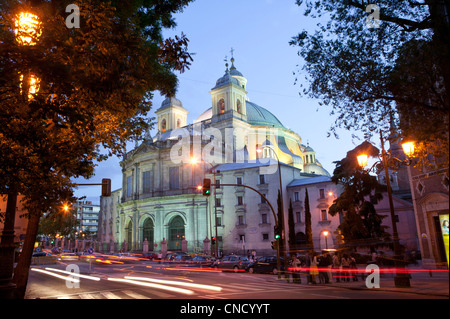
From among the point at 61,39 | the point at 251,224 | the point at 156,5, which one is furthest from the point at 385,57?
the point at 251,224

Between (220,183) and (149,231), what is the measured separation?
58.1 feet

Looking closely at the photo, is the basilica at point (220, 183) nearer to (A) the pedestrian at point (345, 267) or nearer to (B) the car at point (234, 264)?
(B) the car at point (234, 264)

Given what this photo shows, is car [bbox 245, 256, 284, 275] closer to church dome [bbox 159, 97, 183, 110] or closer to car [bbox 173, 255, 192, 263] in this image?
car [bbox 173, 255, 192, 263]

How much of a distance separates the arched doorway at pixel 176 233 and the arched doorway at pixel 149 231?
4512 millimetres

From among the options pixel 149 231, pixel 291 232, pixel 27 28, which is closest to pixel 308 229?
pixel 291 232

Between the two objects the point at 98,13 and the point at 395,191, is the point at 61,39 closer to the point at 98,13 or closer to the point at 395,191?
the point at 98,13

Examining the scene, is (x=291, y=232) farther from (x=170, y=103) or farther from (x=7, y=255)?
(x=170, y=103)

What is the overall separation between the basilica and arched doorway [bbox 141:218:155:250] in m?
0.18

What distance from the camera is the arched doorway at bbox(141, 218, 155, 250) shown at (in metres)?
60.5

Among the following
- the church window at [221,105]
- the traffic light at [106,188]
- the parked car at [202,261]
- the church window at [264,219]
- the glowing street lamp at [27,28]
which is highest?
the church window at [221,105]

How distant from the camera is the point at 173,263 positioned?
38.4 metres

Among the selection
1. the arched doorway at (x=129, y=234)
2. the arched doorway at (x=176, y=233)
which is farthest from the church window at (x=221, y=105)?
the arched doorway at (x=129, y=234)

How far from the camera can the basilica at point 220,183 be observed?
48.7 metres
